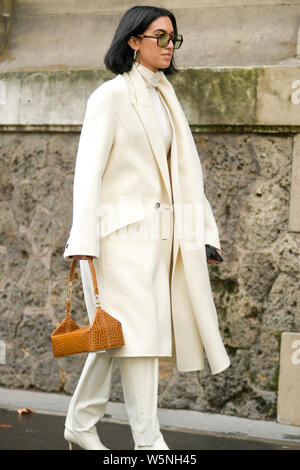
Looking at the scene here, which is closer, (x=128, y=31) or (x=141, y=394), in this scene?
(x=141, y=394)

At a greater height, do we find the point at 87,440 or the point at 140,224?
the point at 140,224

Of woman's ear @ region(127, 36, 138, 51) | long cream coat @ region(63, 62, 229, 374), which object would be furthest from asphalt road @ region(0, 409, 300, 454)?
woman's ear @ region(127, 36, 138, 51)

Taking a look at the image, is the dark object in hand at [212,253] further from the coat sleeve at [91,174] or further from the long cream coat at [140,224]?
the coat sleeve at [91,174]

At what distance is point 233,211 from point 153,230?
4.98 ft

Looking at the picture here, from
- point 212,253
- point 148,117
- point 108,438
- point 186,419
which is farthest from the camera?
point 186,419

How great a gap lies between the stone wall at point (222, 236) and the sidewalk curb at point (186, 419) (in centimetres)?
6

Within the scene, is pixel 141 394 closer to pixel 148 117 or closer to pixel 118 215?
pixel 118 215

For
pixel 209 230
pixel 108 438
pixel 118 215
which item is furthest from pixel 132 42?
pixel 108 438

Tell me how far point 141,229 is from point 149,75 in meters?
0.70

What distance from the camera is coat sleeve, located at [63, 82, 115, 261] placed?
365cm

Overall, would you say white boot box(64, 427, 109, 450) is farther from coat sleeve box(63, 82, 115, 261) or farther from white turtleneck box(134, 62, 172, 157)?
white turtleneck box(134, 62, 172, 157)

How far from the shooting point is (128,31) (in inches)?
153
